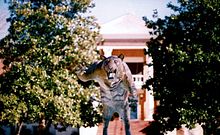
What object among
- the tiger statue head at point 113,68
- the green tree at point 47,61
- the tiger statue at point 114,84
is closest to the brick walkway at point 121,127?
the green tree at point 47,61

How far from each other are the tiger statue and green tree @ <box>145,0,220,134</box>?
9419 mm

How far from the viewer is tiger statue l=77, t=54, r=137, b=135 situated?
16.0ft

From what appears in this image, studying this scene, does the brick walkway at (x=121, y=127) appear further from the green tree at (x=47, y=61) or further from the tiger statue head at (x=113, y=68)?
the tiger statue head at (x=113, y=68)

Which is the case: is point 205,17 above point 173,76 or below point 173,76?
above

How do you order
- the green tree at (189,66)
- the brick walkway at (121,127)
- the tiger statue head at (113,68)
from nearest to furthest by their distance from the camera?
1. the tiger statue head at (113,68)
2. the green tree at (189,66)
3. the brick walkway at (121,127)

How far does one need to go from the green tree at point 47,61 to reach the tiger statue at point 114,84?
10.4 m

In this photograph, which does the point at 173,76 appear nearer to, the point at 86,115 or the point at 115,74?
the point at 86,115

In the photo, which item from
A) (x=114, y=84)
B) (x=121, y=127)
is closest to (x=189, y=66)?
(x=121, y=127)

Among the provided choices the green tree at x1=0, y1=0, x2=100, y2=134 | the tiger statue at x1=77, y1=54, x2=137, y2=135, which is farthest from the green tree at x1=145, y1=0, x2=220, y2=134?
the tiger statue at x1=77, y1=54, x2=137, y2=135

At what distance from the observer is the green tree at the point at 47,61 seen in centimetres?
1557

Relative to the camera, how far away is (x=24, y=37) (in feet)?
53.5

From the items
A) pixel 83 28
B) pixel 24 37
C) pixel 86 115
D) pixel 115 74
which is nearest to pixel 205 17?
pixel 83 28

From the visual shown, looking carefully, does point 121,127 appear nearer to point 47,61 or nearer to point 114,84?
point 47,61

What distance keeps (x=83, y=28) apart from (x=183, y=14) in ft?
14.8
